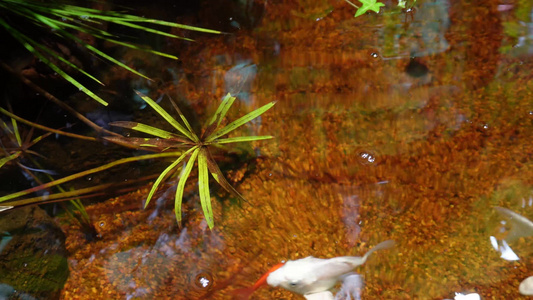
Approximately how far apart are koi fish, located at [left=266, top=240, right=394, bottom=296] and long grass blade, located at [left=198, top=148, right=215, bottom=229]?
14.6 inches

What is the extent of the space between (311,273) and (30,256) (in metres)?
1.20

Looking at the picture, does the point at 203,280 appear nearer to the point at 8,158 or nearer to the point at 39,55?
the point at 8,158

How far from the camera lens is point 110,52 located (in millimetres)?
1941

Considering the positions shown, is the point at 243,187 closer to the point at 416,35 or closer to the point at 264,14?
the point at 264,14

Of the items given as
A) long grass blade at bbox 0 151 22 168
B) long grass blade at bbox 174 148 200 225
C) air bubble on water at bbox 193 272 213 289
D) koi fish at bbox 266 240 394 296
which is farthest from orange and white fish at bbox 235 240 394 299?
long grass blade at bbox 0 151 22 168

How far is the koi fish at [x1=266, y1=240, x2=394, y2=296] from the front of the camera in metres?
1.42

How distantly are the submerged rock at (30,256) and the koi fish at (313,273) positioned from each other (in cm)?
93

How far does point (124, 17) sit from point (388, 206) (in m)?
1.63

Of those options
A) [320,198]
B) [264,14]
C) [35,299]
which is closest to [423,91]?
[320,198]

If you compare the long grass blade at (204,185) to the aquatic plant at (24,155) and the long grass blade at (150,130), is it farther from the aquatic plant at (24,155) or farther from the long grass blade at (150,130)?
the aquatic plant at (24,155)

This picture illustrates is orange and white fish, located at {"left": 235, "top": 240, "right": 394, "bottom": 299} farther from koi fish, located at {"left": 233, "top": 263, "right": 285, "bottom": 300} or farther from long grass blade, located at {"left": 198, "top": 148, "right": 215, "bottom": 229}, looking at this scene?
long grass blade, located at {"left": 198, "top": 148, "right": 215, "bottom": 229}

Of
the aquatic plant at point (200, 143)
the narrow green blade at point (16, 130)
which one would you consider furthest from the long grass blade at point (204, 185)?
the narrow green blade at point (16, 130)

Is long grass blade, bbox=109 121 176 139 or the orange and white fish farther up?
long grass blade, bbox=109 121 176 139

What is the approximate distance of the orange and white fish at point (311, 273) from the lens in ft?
4.67
